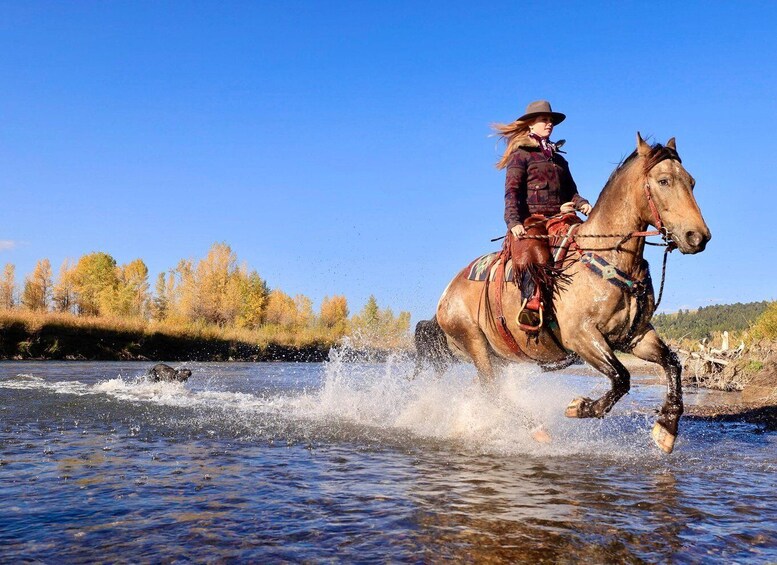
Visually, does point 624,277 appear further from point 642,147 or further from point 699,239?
point 642,147

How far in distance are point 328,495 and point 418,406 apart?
5.49 meters

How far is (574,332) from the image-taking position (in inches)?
277

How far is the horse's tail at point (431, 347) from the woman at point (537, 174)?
9.86ft

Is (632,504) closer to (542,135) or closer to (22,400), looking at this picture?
(542,135)

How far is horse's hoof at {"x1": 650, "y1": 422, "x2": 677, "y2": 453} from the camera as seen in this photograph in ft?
22.0

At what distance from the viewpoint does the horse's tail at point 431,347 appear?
10.5 meters

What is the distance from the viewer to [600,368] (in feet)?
22.4

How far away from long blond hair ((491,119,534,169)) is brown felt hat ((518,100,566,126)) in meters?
0.11

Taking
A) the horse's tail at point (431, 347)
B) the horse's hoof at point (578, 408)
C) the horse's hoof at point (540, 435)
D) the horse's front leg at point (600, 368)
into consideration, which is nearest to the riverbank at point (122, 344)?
the horse's tail at point (431, 347)

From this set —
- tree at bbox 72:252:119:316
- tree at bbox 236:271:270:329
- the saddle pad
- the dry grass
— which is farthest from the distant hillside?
the saddle pad

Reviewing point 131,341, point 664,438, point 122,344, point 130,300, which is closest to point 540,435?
point 664,438

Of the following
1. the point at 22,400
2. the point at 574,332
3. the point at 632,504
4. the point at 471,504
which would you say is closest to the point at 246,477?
the point at 471,504

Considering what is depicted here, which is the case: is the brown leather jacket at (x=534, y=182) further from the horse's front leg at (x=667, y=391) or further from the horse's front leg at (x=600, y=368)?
the horse's front leg at (x=667, y=391)

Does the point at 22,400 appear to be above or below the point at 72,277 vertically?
below
